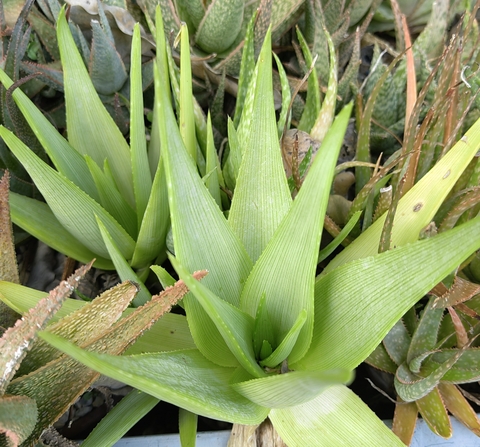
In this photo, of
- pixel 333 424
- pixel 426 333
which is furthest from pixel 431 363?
pixel 333 424

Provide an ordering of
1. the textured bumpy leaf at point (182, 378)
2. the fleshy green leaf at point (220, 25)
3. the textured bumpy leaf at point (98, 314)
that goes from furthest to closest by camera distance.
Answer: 1. the fleshy green leaf at point (220, 25)
2. the textured bumpy leaf at point (98, 314)
3. the textured bumpy leaf at point (182, 378)

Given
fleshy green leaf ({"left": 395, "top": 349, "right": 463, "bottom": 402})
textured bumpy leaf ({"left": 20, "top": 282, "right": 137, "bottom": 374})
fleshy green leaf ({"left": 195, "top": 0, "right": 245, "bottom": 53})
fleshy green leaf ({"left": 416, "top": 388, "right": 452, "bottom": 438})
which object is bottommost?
fleshy green leaf ({"left": 416, "top": 388, "right": 452, "bottom": 438})

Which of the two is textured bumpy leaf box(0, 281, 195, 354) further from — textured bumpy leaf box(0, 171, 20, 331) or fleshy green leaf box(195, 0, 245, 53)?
fleshy green leaf box(195, 0, 245, 53)

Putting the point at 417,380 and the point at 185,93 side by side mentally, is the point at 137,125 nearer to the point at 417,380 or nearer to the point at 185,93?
the point at 185,93

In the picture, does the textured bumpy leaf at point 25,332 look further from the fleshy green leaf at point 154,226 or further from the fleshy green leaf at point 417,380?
the fleshy green leaf at point 417,380

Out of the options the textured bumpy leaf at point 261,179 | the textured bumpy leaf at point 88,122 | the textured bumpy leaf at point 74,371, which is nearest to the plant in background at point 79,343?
the textured bumpy leaf at point 74,371

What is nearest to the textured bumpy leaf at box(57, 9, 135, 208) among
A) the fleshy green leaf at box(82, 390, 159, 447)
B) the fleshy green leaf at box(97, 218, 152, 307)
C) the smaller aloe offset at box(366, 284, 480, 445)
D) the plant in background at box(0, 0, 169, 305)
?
the plant in background at box(0, 0, 169, 305)

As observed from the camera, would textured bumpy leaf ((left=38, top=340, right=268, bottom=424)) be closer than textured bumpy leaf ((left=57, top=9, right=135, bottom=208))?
Yes
